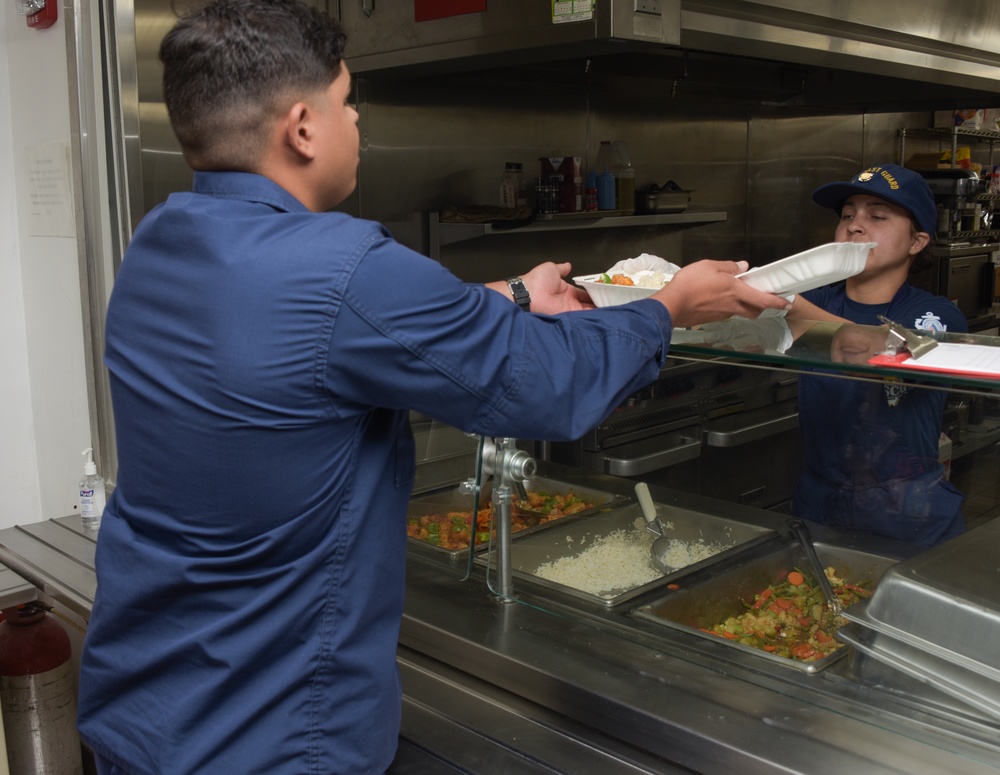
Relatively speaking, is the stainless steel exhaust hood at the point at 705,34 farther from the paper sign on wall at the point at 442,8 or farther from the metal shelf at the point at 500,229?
the metal shelf at the point at 500,229

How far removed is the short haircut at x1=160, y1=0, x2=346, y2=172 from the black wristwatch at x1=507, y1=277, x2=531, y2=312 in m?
0.53

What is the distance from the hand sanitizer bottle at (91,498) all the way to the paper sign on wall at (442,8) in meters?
1.46

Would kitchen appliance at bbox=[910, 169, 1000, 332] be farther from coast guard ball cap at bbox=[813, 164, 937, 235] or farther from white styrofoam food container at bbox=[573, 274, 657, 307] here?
white styrofoam food container at bbox=[573, 274, 657, 307]

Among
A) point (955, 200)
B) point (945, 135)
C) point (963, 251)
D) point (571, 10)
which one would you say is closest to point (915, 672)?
point (571, 10)

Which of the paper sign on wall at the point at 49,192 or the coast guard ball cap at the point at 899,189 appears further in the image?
the paper sign on wall at the point at 49,192

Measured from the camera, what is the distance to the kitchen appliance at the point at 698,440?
70.6 inches

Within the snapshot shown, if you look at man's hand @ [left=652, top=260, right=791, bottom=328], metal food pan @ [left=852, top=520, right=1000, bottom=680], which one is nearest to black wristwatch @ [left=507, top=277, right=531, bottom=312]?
man's hand @ [left=652, top=260, right=791, bottom=328]

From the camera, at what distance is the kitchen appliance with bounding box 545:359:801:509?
179 centimetres

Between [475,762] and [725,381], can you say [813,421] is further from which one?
[475,762]

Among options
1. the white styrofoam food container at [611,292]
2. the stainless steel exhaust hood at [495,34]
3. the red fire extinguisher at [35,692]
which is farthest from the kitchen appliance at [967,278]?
the red fire extinguisher at [35,692]

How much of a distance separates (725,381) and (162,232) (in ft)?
3.91

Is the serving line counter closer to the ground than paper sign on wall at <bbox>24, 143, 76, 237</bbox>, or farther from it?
closer to the ground

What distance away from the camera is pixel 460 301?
1075mm

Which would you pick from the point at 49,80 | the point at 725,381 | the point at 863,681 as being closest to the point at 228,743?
the point at 863,681
